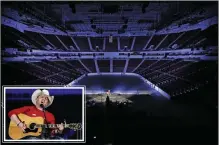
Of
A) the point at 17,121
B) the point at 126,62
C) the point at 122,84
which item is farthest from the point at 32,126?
the point at 126,62

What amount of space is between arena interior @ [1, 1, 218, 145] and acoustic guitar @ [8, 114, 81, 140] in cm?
23

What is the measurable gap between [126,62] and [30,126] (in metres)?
1.21

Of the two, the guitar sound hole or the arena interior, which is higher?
the arena interior

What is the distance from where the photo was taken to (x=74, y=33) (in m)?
3.06

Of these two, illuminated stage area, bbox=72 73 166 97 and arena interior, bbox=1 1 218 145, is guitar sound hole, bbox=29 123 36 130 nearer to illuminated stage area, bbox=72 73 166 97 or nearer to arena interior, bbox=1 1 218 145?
arena interior, bbox=1 1 218 145

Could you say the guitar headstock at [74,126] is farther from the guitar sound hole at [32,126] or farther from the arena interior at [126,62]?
the guitar sound hole at [32,126]

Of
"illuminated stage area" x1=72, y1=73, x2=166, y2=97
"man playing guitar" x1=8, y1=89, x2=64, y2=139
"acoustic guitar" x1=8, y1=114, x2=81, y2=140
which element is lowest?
"acoustic guitar" x1=8, y1=114, x2=81, y2=140

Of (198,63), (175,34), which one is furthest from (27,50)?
(198,63)

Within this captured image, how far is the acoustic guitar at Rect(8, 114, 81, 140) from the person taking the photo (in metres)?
3.02

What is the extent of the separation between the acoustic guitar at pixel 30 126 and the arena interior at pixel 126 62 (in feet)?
0.75

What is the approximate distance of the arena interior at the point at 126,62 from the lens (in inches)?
118

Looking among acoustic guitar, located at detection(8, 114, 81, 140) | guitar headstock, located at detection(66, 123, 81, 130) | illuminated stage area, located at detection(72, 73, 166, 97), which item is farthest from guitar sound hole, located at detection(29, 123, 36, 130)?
illuminated stage area, located at detection(72, 73, 166, 97)

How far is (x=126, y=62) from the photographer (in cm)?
309

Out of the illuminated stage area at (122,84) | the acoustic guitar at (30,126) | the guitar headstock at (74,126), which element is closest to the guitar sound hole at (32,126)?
the acoustic guitar at (30,126)
